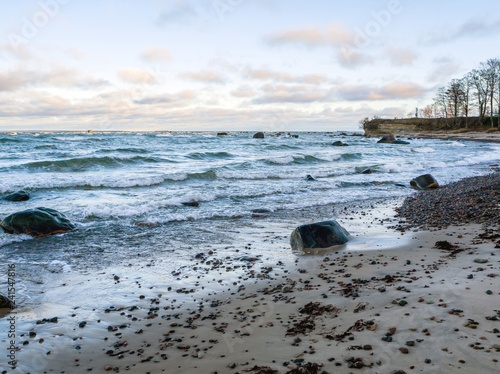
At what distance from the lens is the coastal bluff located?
68375 millimetres

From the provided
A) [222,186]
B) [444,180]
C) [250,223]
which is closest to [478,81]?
[444,180]

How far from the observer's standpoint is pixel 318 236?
7176mm

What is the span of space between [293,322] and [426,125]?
92.5 m

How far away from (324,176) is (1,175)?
57.9ft

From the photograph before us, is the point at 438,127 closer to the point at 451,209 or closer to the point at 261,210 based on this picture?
the point at 451,209

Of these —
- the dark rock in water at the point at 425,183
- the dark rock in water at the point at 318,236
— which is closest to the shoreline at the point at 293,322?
the dark rock in water at the point at 318,236

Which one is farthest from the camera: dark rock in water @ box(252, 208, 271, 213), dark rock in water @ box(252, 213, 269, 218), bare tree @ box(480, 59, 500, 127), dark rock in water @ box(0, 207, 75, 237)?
bare tree @ box(480, 59, 500, 127)

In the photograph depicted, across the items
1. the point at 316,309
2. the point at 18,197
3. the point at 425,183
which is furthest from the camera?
the point at 425,183

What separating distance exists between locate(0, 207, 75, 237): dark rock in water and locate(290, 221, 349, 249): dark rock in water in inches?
236

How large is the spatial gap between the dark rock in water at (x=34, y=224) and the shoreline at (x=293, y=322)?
407 centimetres

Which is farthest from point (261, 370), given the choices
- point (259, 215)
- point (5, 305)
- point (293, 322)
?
point (259, 215)

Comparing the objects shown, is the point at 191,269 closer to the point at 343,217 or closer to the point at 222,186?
the point at 343,217

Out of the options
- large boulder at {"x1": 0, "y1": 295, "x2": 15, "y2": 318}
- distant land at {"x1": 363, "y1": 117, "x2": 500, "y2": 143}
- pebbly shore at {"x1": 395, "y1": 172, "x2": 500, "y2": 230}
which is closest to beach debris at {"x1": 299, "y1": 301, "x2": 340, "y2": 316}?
large boulder at {"x1": 0, "y1": 295, "x2": 15, "y2": 318}

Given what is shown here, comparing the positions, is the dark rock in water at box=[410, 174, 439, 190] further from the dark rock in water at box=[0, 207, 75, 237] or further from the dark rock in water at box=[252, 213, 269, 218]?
the dark rock in water at box=[0, 207, 75, 237]
